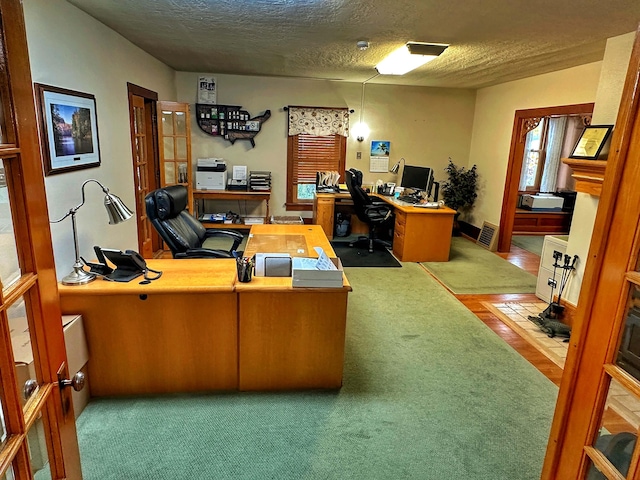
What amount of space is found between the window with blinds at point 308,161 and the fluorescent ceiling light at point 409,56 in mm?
1832

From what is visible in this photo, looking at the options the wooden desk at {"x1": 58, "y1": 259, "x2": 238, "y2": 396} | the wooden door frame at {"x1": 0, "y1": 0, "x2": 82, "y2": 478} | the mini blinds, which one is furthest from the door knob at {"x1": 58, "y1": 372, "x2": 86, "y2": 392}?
the mini blinds

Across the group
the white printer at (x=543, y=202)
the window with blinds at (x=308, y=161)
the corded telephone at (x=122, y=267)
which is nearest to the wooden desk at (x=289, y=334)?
the corded telephone at (x=122, y=267)

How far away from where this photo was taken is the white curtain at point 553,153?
7340mm

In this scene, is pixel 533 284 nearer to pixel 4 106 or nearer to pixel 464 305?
pixel 464 305

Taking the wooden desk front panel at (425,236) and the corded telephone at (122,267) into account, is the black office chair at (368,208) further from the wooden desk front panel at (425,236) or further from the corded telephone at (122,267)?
the corded telephone at (122,267)

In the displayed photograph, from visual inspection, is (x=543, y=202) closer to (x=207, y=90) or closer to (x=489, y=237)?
(x=489, y=237)

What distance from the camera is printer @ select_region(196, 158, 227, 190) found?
6066 millimetres

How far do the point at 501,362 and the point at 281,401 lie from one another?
1.65m

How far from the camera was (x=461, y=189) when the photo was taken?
662 cm

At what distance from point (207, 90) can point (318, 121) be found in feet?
5.70

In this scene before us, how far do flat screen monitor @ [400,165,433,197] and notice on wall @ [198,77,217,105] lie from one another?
3.13 m

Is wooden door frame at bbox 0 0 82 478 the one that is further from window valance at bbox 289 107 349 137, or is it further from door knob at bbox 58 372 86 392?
window valance at bbox 289 107 349 137

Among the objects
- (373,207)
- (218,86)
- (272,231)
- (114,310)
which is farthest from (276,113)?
(114,310)

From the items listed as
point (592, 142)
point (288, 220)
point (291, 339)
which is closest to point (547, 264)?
point (592, 142)
